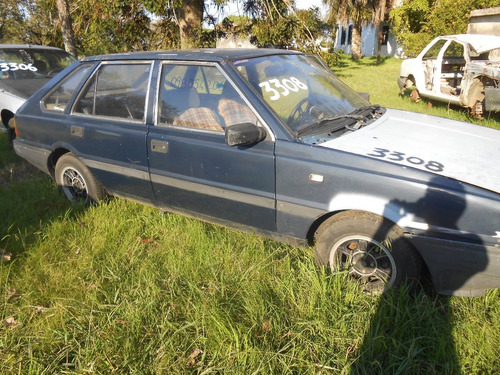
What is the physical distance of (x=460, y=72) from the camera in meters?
8.87

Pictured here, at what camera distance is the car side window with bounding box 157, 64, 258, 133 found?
2908 mm

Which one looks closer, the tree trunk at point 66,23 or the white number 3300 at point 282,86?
the white number 3300 at point 282,86

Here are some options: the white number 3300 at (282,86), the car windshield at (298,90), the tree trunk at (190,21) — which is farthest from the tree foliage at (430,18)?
the white number 3300 at (282,86)

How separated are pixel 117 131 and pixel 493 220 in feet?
9.38

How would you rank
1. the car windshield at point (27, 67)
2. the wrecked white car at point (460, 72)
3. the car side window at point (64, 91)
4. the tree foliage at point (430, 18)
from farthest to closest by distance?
1. the tree foliage at point (430, 18)
2. the wrecked white car at point (460, 72)
3. the car windshield at point (27, 67)
4. the car side window at point (64, 91)

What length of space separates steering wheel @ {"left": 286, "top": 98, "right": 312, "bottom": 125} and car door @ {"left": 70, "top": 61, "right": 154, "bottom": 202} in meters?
1.23

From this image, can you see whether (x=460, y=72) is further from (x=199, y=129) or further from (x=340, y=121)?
(x=199, y=129)

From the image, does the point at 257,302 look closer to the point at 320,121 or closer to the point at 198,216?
the point at 198,216

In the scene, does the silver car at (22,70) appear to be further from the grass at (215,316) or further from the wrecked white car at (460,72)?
the wrecked white car at (460,72)

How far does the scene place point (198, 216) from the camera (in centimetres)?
329

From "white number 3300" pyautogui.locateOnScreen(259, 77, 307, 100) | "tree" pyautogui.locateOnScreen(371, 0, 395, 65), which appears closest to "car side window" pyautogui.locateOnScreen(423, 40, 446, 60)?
"white number 3300" pyautogui.locateOnScreen(259, 77, 307, 100)

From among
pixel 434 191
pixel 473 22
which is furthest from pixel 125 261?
pixel 473 22

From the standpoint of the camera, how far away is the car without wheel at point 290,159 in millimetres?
2232

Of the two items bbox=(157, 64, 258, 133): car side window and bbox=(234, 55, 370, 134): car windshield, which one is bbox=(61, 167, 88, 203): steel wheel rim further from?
bbox=(234, 55, 370, 134): car windshield
